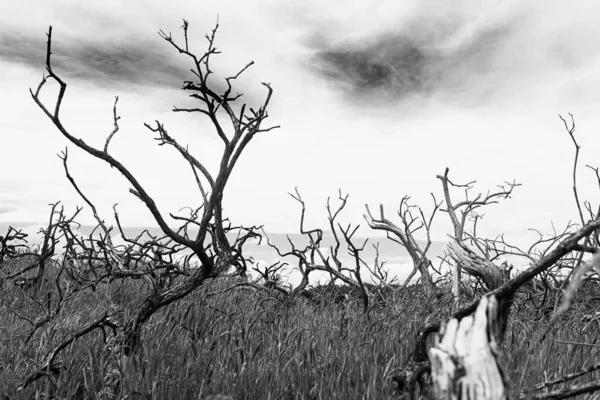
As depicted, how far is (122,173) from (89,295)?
3476mm

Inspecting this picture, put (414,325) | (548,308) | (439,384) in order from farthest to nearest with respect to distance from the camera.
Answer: (548,308) < (414,325) < (439,384)

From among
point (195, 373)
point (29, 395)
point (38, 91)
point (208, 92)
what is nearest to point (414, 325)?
point (195, 373)

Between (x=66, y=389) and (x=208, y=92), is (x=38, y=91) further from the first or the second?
(x=66, y=389)

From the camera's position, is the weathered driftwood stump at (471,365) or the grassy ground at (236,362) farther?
the grassy ground at (236,362)

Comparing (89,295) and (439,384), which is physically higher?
(89,295)

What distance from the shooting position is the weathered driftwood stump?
873mm

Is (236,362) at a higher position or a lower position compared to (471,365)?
lower

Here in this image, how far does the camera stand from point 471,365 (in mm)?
887

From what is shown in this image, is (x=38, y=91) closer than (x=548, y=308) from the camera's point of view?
Yes

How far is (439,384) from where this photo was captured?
0.89 m

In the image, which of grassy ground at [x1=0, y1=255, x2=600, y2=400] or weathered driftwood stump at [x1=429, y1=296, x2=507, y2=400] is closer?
weathered driftwood stump at [x1=429, y1=296, x2=507, y2=400]

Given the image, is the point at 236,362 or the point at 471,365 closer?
the point at 471,365

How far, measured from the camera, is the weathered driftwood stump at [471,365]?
2.86 ft

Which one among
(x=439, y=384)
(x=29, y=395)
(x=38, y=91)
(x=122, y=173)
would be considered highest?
(x=38, y=91)
